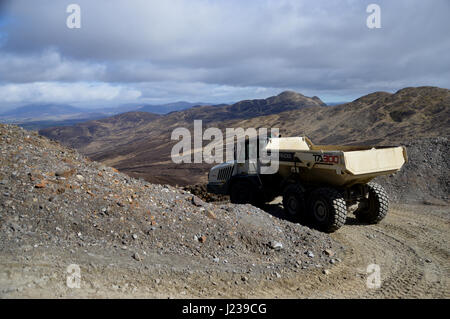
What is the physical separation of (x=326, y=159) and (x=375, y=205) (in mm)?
2413

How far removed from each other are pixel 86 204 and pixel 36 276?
6.21 ft

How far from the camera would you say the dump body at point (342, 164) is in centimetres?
729

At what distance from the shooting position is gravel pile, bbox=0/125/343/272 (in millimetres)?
5648

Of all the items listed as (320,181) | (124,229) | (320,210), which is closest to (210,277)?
(124,229)

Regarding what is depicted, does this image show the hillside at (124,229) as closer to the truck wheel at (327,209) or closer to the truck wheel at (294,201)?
the truck wheel at (327,209)

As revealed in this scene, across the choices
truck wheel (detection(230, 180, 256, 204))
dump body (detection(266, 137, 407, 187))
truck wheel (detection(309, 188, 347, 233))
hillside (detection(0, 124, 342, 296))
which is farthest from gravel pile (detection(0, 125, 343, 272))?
truck wheel (detection(230, 180, 256, 204))

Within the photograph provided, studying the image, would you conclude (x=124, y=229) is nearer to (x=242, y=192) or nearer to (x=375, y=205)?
(x=242, y=192)

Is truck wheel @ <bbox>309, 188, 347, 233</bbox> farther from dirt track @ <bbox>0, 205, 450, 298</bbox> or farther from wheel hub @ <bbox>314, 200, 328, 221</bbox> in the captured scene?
dirt track @ <bbox>0, 205, 450, 298</bbox>

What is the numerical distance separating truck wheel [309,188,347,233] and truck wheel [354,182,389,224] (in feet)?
4.69

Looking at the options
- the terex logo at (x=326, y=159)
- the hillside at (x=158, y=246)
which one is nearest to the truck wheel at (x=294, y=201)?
the hillside at (x=158, y=246)

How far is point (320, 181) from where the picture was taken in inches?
330
